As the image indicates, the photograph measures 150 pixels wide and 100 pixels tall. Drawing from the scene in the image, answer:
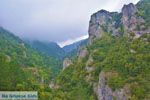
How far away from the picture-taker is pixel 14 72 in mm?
128875

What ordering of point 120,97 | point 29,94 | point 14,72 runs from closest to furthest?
1. point 29,94
2. point 14,72
3. point 120,97

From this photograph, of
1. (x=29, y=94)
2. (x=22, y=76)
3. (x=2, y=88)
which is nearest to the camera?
(x=29, y=94)

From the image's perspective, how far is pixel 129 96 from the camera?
622 feet

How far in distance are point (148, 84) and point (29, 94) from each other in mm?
112244

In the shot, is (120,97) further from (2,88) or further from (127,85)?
(2,88)

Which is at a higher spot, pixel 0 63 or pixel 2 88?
pixel 0 63

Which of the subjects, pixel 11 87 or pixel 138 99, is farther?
pixel 138 99

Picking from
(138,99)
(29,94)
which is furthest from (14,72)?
(138,99)

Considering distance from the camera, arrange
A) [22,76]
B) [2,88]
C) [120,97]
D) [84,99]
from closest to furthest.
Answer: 1. [2,88]
2. [22,76]
3. [84,99]
4. [120,97]

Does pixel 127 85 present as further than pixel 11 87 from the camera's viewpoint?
Yes

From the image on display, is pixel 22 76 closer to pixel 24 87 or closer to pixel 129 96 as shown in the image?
pixel 24 87

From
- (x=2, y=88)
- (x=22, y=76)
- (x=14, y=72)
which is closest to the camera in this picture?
(x=2, y=88)

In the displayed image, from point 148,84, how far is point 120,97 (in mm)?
13718

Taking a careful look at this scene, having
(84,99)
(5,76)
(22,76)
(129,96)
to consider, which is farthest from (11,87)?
(129,96)
